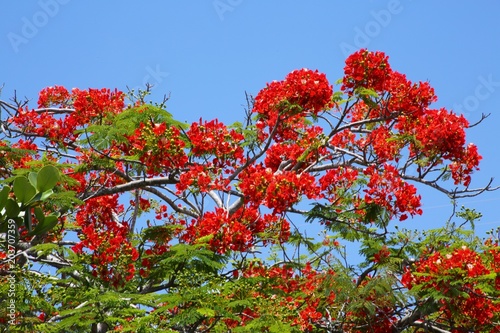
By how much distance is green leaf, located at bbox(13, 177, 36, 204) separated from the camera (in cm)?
171

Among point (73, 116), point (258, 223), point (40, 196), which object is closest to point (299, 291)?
point (258, 223)

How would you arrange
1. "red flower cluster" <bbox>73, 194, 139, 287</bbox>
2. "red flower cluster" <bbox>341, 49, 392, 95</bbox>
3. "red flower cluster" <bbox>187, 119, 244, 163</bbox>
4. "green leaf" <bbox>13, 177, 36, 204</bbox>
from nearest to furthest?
"green leaf" <bbox>13, 177, 36, 204</bbox>, "red flower cluster" <bbox>73, 194, 139, 287</bbox>, "red flower cluster" <bbox>187, 119, 244, 163</bbox>, "red flower cluster" <bbox>341, 49, 392, 95</bbox>

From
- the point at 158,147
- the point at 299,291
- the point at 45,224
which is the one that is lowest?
the point at 45,224

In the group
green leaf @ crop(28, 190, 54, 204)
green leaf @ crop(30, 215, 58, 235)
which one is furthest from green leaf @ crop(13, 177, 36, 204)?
green leaf @ crop(30, 215, 58, 235)

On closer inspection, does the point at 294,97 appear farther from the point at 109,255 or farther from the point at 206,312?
the point at 206,312

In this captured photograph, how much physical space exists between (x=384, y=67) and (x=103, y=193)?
3.74 meters

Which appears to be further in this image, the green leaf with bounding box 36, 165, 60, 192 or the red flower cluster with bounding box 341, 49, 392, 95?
the red flower cluster with bounding box 341, 49, 392, 95

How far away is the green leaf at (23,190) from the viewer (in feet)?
5.62

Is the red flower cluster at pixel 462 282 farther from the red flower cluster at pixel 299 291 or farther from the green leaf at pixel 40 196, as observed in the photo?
the green leaf at pixel 40 196

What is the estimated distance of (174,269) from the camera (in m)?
6.70

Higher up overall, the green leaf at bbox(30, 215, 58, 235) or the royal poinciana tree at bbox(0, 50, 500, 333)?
the royal poinciana tree at bbox(0, 50, 500, 333)

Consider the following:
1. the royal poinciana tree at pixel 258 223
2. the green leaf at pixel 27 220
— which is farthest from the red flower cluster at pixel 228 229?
the green leaf at pixel 27 220

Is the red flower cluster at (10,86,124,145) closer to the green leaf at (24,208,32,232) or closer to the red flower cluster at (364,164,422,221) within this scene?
the red flower cluster at (364,164,422,221)

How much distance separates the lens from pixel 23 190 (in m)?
1.74
